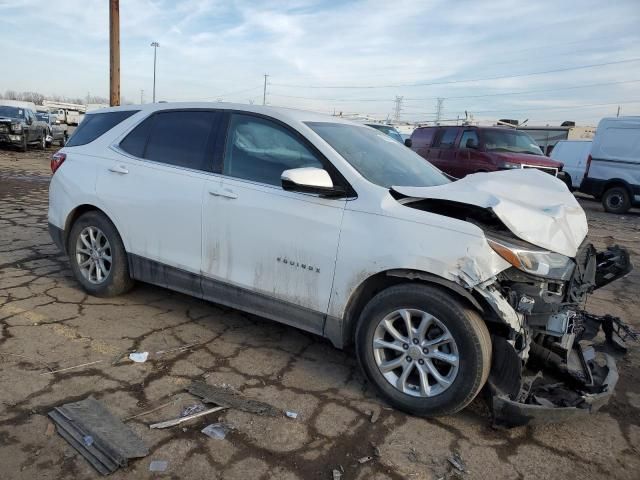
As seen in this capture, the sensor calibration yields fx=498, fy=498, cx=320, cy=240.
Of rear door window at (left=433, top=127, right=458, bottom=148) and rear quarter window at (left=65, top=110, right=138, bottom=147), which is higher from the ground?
rear door window at (left=433, top=127, right=458, bottom=148)

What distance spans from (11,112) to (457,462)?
22.3 metres

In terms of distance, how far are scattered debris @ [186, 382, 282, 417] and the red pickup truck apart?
8651 millimetres

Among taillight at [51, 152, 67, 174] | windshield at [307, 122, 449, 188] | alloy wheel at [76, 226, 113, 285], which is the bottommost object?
alloy wheel at [76, 226, 113, 285]

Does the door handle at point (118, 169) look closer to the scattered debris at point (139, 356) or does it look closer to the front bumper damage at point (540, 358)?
the scattered debris at point (139, 356)

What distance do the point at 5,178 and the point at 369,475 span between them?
41.1 ft

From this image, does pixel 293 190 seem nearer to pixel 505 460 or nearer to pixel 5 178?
pixel 505 460

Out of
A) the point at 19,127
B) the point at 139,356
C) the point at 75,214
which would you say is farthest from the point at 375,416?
the point at 19,127

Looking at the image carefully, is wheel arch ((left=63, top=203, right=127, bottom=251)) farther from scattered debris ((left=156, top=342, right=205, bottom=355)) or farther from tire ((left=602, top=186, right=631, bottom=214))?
tire ((left=602, top=186, right=631, bottom=214))

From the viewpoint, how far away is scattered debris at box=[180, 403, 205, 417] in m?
2.82

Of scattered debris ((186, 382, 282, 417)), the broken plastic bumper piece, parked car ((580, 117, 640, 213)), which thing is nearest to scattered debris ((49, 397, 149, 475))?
scattered debris ((186, 382, 282, 417))

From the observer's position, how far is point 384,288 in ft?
10.1

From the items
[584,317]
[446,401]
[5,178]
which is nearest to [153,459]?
[446,401]

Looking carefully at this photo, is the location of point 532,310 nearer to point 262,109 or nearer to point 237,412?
point 237,412

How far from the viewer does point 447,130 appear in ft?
39.4
